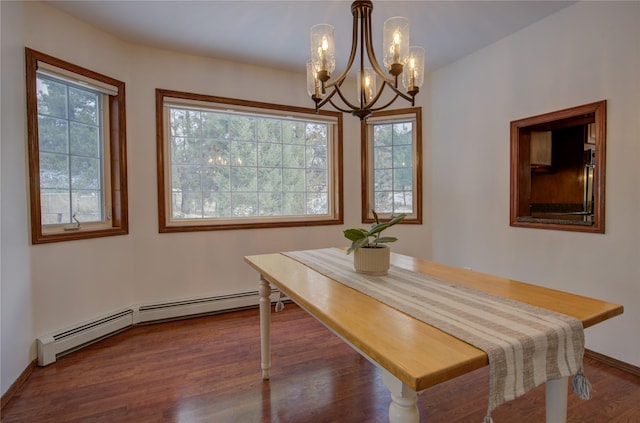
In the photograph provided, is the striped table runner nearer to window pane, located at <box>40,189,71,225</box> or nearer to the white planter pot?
the white planter pot

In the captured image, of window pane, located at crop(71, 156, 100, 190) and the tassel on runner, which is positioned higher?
window pane, located at crop(71, 156, 100, 190)

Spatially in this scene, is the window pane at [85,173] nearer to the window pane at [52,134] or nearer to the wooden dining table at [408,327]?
the window pane at [52,134]

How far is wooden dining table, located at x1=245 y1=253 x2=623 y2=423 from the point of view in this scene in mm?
726

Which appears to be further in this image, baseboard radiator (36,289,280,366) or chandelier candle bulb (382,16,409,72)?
baseboard radiator (36,289,280,366)

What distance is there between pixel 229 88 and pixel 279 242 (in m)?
1.57

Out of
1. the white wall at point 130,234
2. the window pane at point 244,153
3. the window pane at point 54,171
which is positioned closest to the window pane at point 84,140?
the window pane at point 54,171

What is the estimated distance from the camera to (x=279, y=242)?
329 centimetres

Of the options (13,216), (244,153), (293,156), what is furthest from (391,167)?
(13,216)

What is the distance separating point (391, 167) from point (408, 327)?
2845 millimetres

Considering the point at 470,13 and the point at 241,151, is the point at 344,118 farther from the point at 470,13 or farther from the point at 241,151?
the point at 470,13

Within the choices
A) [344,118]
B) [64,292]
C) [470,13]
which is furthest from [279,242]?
[470,13]

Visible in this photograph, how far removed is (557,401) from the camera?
103 cm

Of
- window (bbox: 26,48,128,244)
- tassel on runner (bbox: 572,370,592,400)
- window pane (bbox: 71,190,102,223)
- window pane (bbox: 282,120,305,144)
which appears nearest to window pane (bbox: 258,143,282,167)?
window pane (bbox: 282,120,305,144)

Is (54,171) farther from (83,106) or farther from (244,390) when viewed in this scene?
(244,390)
